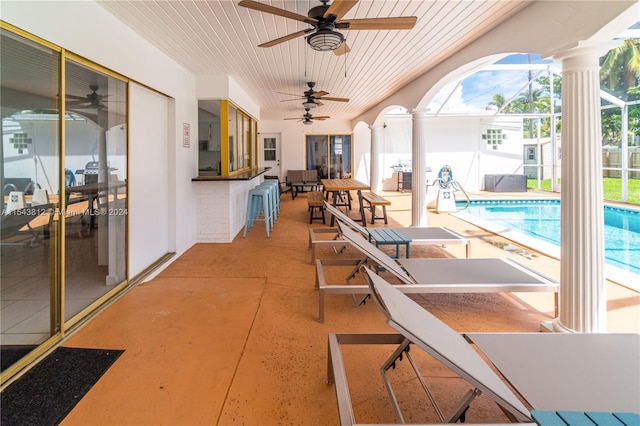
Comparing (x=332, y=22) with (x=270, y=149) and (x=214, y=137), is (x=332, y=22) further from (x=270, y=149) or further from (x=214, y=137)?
(x=270, y=149)

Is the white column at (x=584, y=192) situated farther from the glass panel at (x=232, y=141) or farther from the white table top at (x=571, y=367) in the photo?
the glass panel at (x=232, y=141)

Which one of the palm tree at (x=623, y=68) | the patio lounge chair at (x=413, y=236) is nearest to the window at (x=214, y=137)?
the patio lounge chair at (x=413, y=236)

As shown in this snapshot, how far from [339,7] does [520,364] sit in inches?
105

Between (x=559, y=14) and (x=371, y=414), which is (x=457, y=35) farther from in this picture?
(x=371, y=414)

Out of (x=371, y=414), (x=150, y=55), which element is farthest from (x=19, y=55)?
(x=371, y=414)

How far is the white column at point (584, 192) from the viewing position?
8.14ft

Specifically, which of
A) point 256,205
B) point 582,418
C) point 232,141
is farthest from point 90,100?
point 256,205

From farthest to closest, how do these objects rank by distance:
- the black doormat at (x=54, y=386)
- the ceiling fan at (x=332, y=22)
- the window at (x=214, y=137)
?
the window at (x=214, y=137), the ceiling fan at (x=332, y=22), the black doormat at (x=54, y=386)

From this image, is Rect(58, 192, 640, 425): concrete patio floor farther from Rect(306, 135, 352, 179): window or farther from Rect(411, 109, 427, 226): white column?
Rect(306, 135, 352, 179): window

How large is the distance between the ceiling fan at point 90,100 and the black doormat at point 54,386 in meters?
1.93

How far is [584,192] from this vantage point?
251cm

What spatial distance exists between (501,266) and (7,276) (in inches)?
164

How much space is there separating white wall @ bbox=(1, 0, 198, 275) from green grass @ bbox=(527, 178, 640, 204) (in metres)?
9.33

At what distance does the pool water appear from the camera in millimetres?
5598
